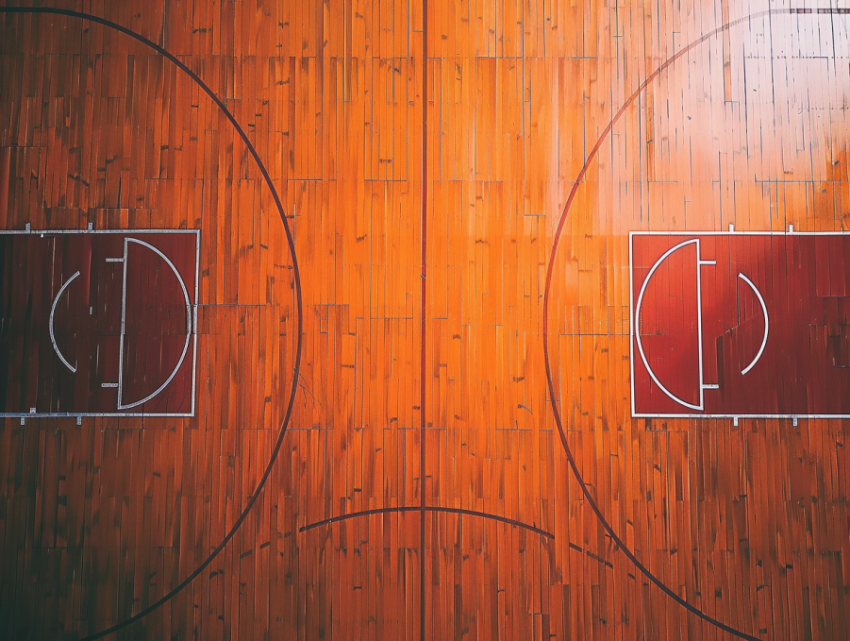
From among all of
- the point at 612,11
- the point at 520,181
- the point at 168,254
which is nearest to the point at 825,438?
the point at 520,181

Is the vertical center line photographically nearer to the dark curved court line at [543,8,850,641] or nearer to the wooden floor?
the wooden floor

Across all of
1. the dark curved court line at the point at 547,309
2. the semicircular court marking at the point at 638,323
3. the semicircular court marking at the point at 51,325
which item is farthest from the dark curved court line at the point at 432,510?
the semicircular court marking at the point at 51,325

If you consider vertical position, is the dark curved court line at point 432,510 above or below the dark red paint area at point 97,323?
below

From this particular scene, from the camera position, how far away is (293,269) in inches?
119

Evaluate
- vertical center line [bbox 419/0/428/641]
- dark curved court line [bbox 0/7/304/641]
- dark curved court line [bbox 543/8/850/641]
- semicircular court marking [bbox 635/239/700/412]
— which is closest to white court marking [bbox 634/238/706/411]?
semicircular court marking [bbox 635/239/700/412]

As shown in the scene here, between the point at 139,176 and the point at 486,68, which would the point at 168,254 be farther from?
the point at 486,68

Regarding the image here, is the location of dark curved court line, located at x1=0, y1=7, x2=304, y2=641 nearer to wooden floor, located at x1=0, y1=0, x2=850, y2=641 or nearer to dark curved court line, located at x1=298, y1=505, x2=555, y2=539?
wooden floor, located at x1=0, y1=0, x2=850, y2=641

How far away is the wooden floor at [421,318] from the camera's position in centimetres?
292

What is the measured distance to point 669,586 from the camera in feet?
9.59

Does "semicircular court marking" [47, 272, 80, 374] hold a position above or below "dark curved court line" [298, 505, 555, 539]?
above

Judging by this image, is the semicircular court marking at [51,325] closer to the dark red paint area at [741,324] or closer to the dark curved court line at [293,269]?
the dark curved court line at [293,269]

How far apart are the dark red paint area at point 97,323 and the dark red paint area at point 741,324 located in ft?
8.06

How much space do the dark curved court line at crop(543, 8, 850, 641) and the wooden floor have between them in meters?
0.02

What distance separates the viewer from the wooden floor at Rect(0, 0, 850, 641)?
292 centimetres
